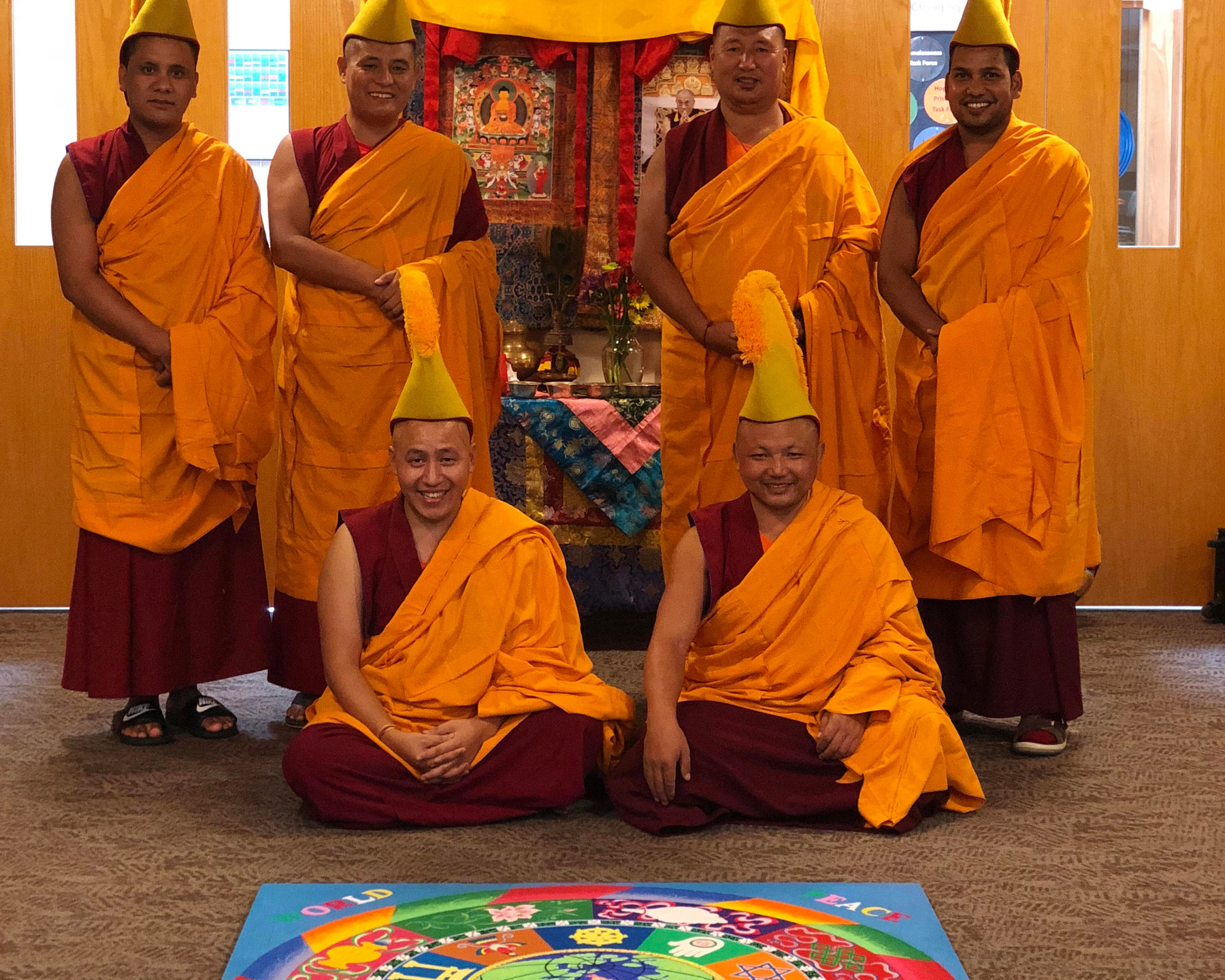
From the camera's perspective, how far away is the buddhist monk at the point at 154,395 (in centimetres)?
342

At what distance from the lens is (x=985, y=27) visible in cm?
334

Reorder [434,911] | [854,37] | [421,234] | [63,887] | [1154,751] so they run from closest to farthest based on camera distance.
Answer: [434,911] < [63,887] < [1154,751] < [421,234] < [854,37]

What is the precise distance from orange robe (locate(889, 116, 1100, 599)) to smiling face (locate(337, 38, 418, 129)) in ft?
4.56

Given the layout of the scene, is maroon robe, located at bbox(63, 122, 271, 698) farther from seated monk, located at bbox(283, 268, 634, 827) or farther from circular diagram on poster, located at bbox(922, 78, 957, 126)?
circular diagram on poster, located at bbox(922, 78, 957, 126)

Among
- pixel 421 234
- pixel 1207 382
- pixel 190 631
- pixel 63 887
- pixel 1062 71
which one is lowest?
pixel 63 887

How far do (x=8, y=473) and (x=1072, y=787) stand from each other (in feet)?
12.8

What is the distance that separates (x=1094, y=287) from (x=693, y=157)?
234 centimetres

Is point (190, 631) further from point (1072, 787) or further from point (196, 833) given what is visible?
point (1072, 787)

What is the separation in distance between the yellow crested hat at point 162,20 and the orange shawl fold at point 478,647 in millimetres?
1462

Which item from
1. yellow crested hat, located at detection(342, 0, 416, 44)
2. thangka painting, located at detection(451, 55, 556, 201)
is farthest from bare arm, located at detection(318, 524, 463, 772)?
thangka painting, located at detection(451, 55, 556, 201)

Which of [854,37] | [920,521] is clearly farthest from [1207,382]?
[920,521]

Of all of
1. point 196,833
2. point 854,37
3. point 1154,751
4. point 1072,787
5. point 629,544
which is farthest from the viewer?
point 854,37

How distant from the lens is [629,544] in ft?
15.1

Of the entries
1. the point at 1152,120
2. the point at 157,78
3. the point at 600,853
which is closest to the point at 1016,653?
the point at 600,853
